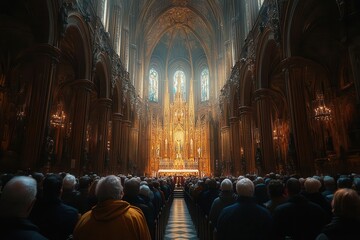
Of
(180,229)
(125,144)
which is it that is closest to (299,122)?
(180,229)

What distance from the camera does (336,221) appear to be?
237 cm

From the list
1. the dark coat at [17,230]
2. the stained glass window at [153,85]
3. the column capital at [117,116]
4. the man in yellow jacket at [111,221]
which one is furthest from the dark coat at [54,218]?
the stained glass window at [153,85]

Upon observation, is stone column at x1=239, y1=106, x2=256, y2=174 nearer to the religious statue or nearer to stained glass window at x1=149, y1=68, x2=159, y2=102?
the religious statue

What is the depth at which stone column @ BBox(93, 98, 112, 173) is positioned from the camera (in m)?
17.0

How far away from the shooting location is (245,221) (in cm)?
329

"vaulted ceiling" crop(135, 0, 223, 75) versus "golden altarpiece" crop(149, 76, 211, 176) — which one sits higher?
"vaulted ceiling" crop(135, 0, 223, 75)

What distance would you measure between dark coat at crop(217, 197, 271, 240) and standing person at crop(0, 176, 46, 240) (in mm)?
2090

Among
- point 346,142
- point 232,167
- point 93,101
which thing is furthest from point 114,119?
point 346,142

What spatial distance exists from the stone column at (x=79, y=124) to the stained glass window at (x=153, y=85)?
25.5 m

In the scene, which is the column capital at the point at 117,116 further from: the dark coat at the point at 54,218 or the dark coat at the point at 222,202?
the dark coat at the point at 54,218

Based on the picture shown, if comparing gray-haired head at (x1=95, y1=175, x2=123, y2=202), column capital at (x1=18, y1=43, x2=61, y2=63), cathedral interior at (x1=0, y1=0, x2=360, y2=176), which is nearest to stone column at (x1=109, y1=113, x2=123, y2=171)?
cathedral interior at (x1=0, y1=0, x2=360, y2=176)

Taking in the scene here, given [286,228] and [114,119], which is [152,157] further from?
[286,228]

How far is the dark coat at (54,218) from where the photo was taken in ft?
10.6

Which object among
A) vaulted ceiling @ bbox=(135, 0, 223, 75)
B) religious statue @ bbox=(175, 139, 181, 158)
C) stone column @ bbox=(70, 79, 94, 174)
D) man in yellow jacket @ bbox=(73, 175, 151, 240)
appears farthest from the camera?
religious statue @ bbox=(175, 139, 181, 158)
